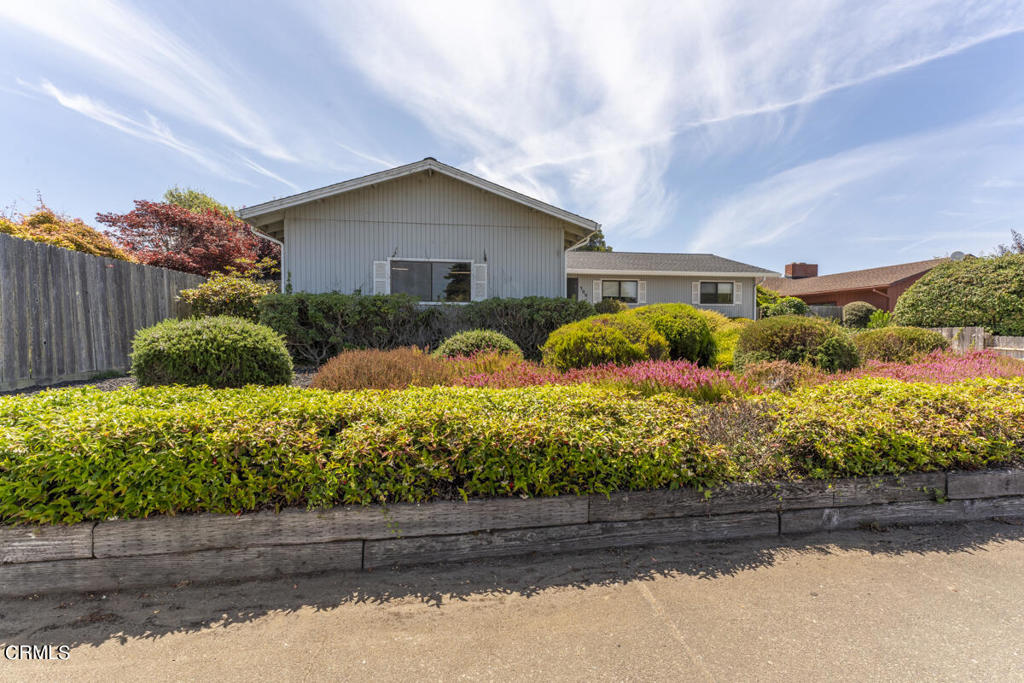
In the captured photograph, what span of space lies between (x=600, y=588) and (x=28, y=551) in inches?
109

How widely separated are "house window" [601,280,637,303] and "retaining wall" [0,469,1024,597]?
16.9 metres

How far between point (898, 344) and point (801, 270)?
3400 centimetres

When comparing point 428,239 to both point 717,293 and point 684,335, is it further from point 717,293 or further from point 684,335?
point 717,293

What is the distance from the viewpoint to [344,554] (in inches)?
89.6

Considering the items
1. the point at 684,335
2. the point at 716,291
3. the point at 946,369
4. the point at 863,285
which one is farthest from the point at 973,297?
the point at 863,285

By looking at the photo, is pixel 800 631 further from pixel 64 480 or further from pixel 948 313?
pixel 948 313

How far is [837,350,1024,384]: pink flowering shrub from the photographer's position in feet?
15.3

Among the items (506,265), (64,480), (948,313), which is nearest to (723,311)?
(948,313)

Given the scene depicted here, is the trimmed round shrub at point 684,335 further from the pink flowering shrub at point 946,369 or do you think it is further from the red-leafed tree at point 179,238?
the red-leafed tree at point 179,238

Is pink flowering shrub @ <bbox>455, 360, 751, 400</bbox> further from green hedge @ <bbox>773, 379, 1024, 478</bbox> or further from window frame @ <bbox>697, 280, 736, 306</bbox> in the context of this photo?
window frame @ <bbox>697, 280, 736, 306</bbox>

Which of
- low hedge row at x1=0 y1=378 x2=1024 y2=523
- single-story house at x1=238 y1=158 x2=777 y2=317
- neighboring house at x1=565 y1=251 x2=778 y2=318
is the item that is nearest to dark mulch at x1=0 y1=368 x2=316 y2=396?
low hedge row at x1=0 y1=378 x2=1024 y2=523

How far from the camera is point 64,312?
6.54 m

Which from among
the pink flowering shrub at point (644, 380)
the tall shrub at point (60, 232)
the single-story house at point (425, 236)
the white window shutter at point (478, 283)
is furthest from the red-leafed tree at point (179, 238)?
the pink flowering shrub at point (644, 380)

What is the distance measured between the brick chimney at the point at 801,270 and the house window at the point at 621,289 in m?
23.5
